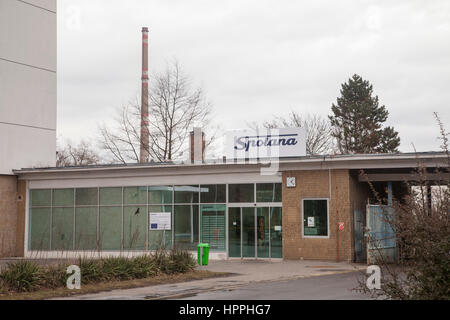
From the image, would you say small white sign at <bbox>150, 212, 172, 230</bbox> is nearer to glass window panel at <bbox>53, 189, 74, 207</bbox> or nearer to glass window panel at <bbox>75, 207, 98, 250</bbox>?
glass window panel at <bbox>75, 207, 98, 250</bbox>

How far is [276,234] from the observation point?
85.6 feet

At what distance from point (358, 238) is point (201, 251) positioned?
7043 millimetres

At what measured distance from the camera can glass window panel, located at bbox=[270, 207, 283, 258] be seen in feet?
85.2

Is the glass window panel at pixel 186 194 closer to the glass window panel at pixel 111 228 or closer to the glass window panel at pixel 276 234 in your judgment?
the glass window panel at pixel 111 228

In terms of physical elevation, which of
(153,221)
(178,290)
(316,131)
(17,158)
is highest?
(316,131)

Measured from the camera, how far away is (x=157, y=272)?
60.6ft

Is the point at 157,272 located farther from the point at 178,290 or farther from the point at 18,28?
the point at 18,28

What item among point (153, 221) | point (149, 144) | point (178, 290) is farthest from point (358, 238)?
point (149, 144)

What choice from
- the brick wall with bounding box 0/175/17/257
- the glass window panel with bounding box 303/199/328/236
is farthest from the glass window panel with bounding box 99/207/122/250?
the glass window panel with bounding box 303/199/328/236

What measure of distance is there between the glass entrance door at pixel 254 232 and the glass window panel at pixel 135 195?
4.39 meters

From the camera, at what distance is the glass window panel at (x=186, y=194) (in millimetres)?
27703

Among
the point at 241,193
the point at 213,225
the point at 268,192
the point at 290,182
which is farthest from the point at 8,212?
the point at 290,182

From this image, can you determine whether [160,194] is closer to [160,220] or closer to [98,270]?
[160,220]

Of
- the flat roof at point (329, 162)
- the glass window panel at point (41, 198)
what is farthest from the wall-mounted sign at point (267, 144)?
the glass window panel at point (41, 198)
